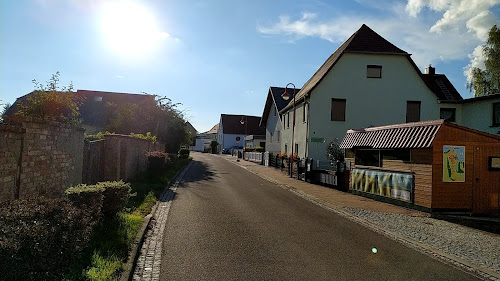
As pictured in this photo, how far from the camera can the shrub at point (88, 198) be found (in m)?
6.54

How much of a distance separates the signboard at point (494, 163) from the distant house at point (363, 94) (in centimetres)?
1377

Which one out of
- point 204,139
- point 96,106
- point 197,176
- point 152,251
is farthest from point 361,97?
point 204,139

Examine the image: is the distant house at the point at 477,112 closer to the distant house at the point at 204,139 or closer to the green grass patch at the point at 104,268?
the green grass patch at the point at 104,268

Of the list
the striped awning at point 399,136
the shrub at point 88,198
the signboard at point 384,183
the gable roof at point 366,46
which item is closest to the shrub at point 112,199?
the shrub at point 88,198

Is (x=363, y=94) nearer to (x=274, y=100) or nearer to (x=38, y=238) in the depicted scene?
(x=274, y=100)

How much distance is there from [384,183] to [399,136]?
6.54 ft

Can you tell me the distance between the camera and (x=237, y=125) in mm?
80188

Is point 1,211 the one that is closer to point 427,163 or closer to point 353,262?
point 353,262

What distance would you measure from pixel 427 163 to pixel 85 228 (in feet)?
34.6

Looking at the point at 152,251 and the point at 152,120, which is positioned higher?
the point at 152,120

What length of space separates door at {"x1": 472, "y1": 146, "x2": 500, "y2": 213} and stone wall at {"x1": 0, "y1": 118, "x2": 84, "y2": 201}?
1218 cm

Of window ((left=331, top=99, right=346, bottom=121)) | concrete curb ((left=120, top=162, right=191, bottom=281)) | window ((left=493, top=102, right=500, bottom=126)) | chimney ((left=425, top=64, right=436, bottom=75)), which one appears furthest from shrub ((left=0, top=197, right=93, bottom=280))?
chimney ((left=425, top=64, right=436, bottom=75))

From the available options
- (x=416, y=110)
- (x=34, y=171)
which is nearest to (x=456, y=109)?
(x=416, y=110)

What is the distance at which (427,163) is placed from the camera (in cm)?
1161
